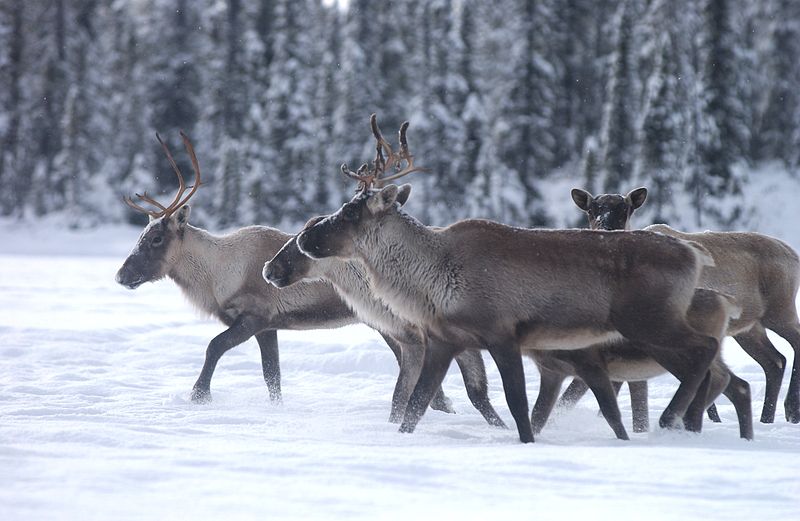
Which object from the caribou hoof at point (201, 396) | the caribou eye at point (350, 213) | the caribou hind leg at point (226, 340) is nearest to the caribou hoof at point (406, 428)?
the caribou eye at point (350, 213)

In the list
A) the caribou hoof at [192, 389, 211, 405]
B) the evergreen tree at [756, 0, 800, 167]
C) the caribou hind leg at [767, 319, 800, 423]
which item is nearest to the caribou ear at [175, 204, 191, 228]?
the caribou hoof at [192, 389, 211, 405]

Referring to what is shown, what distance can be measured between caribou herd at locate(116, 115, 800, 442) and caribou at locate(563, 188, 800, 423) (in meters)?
0.01

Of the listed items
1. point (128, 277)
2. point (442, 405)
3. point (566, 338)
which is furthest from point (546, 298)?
point (128, 277)

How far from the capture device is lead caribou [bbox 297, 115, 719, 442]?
550 cm

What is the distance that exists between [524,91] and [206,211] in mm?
11971

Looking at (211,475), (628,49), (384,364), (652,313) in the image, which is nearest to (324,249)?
(652,313)

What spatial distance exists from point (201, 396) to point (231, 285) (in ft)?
3.67

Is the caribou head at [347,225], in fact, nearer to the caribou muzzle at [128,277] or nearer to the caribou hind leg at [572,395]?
the caribou hind leg at [572,395]

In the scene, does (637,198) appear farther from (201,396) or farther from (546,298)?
(201,396)

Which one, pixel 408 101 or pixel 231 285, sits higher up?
pixel 408 101

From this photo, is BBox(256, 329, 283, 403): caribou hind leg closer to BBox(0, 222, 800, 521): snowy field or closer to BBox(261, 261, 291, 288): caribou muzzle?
BBox(0, 222, 800, 521): snowy field

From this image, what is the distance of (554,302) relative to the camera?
221 inches

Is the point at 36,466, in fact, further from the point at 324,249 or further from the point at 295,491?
the point at 324,249

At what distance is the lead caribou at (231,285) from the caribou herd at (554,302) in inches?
22.2
